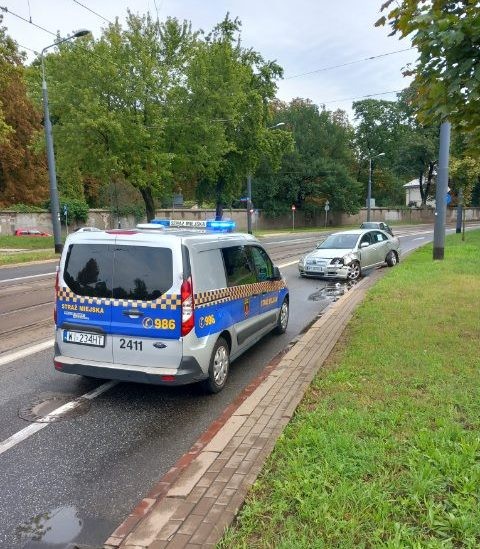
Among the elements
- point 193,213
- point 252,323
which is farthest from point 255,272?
point 193,213

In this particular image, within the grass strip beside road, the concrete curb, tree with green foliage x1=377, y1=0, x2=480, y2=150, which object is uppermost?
tree with green foliage x1=377, y1=0, x2=480, y2=150

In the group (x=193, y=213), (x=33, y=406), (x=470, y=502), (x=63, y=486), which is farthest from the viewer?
(x=193, y=213)

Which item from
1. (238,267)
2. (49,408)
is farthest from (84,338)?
(238,267)

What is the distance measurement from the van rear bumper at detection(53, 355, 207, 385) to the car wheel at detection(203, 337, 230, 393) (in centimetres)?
20

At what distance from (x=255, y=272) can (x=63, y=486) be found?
381 centimetres

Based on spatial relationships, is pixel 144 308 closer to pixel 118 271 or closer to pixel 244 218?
pixel 118 271

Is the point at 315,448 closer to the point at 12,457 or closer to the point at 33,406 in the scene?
the point at 12,457

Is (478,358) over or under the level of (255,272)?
under

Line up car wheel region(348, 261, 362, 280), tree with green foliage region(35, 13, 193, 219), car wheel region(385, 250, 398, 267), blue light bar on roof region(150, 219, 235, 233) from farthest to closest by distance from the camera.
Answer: tree with green foliage region(35, 13, 193, 219) → car wheel region(385, 250, 398, 267) → car wheel region(348, 261, 362, 280) → blue light bar on roof region(150, 219, 235, 233)

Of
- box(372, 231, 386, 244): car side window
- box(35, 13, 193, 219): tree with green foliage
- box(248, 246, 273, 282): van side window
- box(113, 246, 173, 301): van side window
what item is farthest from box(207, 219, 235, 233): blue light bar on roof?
box(35, 13, 193, 219): tree with green foliage

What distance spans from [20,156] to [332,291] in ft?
115

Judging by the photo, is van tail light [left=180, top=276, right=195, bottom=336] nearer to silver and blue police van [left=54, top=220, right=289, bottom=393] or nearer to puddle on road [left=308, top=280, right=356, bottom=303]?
silver and blue police van [left=54, top=220, right=289, bottom=393]

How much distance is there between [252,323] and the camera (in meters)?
6.47

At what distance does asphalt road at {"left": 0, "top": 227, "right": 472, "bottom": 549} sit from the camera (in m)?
3.16
